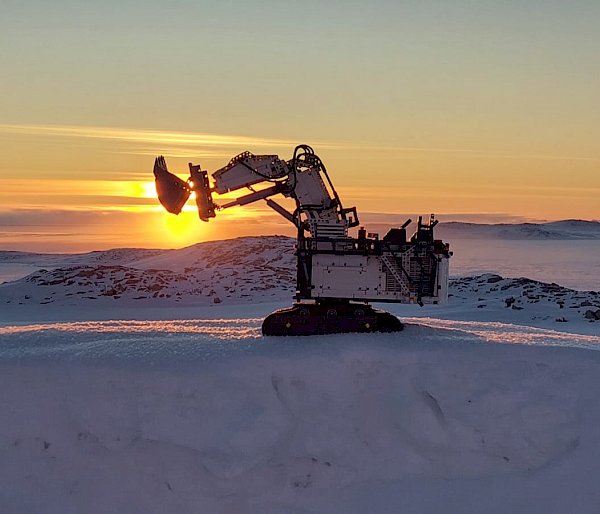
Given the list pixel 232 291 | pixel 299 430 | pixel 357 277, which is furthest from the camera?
pixel 232 291

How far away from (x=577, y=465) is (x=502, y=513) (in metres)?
1.73

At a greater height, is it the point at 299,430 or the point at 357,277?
the point at 357,277

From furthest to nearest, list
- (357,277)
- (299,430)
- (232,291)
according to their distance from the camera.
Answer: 1. (232,291)
2. (357,277)
3. (299,430)

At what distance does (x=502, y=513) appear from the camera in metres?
11.4

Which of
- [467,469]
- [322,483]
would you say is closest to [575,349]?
[467,469]

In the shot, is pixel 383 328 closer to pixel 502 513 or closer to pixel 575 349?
pixel 575 349

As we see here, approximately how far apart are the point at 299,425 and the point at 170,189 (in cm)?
667

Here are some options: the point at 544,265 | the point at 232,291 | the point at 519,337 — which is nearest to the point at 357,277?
the point at 519,337

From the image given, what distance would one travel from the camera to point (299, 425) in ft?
40.9

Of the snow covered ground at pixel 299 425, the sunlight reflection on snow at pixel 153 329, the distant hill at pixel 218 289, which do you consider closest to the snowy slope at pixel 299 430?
the snow covered ground at pixel 299 425

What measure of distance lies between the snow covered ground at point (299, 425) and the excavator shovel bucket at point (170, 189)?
3417mm

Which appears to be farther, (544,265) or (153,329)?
(544,265)

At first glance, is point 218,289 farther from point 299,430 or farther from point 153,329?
point 299,430

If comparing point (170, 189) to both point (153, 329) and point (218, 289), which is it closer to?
point (153, 329)
